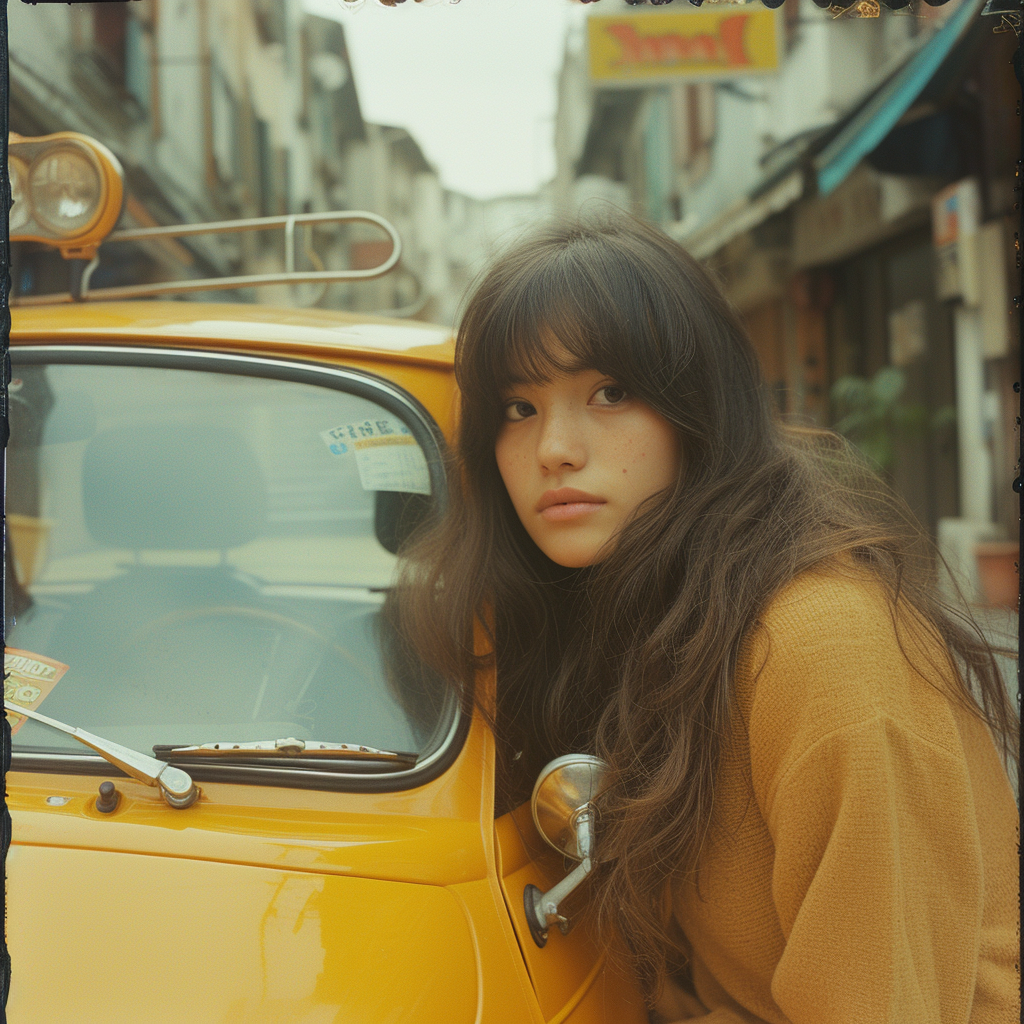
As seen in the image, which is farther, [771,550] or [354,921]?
[771,550]

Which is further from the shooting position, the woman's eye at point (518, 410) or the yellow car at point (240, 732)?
the woman's eye at point (518, 410)

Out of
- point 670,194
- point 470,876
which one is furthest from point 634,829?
point 670,194

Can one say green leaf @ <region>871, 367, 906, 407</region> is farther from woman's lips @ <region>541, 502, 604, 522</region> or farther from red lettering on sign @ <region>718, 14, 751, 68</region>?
woman's lips @ <region>541, 502, 604, 522</region>

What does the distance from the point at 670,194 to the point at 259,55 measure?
728 centimetres

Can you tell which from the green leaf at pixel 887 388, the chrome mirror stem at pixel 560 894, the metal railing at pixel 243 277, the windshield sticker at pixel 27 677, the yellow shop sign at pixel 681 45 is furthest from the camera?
the green leaf at pixel 887 388

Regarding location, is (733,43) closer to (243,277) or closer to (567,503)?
(243,277)

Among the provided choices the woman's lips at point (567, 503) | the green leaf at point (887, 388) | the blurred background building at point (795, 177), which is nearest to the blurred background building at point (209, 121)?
the blurred background building at point (795, 177)

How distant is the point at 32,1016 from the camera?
101 cm

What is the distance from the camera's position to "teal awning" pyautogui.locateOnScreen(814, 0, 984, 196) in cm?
614

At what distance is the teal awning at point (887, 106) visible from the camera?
6.14 meters

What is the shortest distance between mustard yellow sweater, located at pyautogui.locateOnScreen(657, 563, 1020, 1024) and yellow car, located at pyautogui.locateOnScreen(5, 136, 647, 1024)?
214mm

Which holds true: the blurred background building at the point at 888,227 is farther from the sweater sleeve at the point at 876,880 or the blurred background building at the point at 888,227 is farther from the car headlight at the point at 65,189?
the car headlight at the point at 65,189

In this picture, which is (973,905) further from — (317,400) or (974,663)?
(317,400)

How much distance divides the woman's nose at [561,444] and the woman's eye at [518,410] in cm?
8
